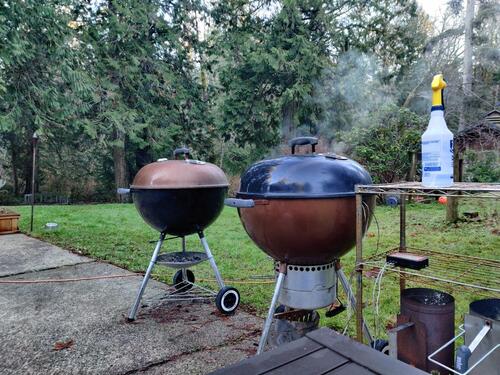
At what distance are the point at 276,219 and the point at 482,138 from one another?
279 inches

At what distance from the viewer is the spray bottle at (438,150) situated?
1.36m

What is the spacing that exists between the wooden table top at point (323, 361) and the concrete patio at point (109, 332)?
1.06 metres

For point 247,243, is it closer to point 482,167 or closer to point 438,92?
point 438,92

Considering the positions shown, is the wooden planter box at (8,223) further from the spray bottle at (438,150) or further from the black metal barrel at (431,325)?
the spray bottle at (438,150)

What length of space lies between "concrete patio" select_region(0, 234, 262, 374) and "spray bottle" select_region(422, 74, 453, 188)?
4.47ft

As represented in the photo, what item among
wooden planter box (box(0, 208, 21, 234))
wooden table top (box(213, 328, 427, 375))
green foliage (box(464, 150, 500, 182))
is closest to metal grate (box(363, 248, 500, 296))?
wooden table top (box(213, 328, 427, 375))

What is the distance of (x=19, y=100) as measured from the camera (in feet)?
21.4

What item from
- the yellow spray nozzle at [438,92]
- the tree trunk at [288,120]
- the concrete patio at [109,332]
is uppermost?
the tree trunk at [288,120]

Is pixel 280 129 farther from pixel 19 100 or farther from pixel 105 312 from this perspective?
pixel 105 312

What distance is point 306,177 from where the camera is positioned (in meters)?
1.66

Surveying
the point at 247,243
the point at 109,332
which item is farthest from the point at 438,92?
the point at 247,243

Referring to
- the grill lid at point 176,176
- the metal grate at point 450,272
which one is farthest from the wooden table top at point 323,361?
the grill lid at point 176,176

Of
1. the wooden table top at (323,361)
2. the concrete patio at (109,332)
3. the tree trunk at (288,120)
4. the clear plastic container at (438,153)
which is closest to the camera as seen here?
the wooden table top at (323,361)

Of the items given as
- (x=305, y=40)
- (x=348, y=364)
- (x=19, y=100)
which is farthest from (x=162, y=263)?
(x=305, y=40)
